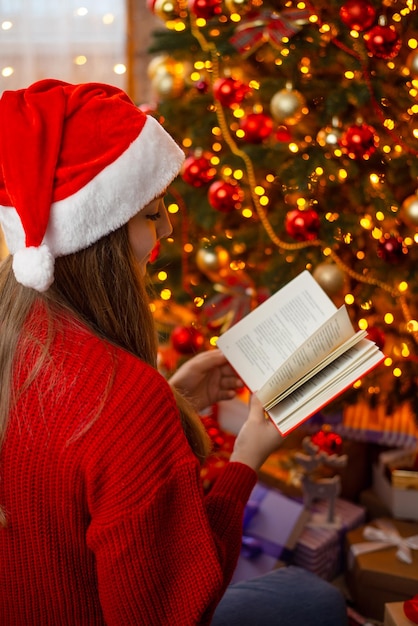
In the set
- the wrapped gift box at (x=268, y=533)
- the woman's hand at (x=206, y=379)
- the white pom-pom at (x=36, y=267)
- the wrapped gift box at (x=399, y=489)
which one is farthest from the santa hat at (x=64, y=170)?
the wrapped gift box at (x=399, y=489)

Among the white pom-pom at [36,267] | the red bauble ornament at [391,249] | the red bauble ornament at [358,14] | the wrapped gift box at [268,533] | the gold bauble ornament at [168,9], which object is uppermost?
the red bauble ornament at [358,14]

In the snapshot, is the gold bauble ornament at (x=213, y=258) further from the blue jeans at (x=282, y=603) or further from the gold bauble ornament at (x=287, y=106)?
the blue jeans at (x=282, y=603)

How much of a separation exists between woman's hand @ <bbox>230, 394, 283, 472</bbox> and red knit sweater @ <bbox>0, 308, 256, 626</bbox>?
20 centimetres

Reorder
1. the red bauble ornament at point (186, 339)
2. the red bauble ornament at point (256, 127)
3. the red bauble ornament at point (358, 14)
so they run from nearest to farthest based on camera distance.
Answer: the red bauble ornament at point (358, 14), the red bauble ornament at point (256, 127), the red bauble ornament at point (186, 339)

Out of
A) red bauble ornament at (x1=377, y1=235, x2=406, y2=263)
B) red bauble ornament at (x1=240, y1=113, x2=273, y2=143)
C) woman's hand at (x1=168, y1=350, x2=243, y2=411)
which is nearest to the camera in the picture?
woman's hand at (x1=168, y1=350, x2=243, y2=411)

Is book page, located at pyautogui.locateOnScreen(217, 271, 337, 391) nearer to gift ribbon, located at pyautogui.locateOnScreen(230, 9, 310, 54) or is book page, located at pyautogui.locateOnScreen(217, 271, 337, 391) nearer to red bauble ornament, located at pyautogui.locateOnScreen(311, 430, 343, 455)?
red bauble ornament, located at pyautogui.locateOnScreen(311, 430, 343, 455)

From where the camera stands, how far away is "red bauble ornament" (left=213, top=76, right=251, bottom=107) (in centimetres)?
169

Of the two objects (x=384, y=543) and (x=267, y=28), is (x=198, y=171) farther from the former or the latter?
(x=384, y=543)

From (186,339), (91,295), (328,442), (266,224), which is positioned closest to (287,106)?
(266,224)

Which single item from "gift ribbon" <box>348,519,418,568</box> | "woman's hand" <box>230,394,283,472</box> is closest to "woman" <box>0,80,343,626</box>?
"woman's hand" <box>230,394,283,472</box>

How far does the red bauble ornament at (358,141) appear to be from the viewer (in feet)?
4.96

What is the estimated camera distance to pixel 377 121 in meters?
1.73

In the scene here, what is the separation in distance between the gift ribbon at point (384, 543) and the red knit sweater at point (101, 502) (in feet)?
2.78

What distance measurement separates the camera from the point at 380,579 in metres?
1.54
